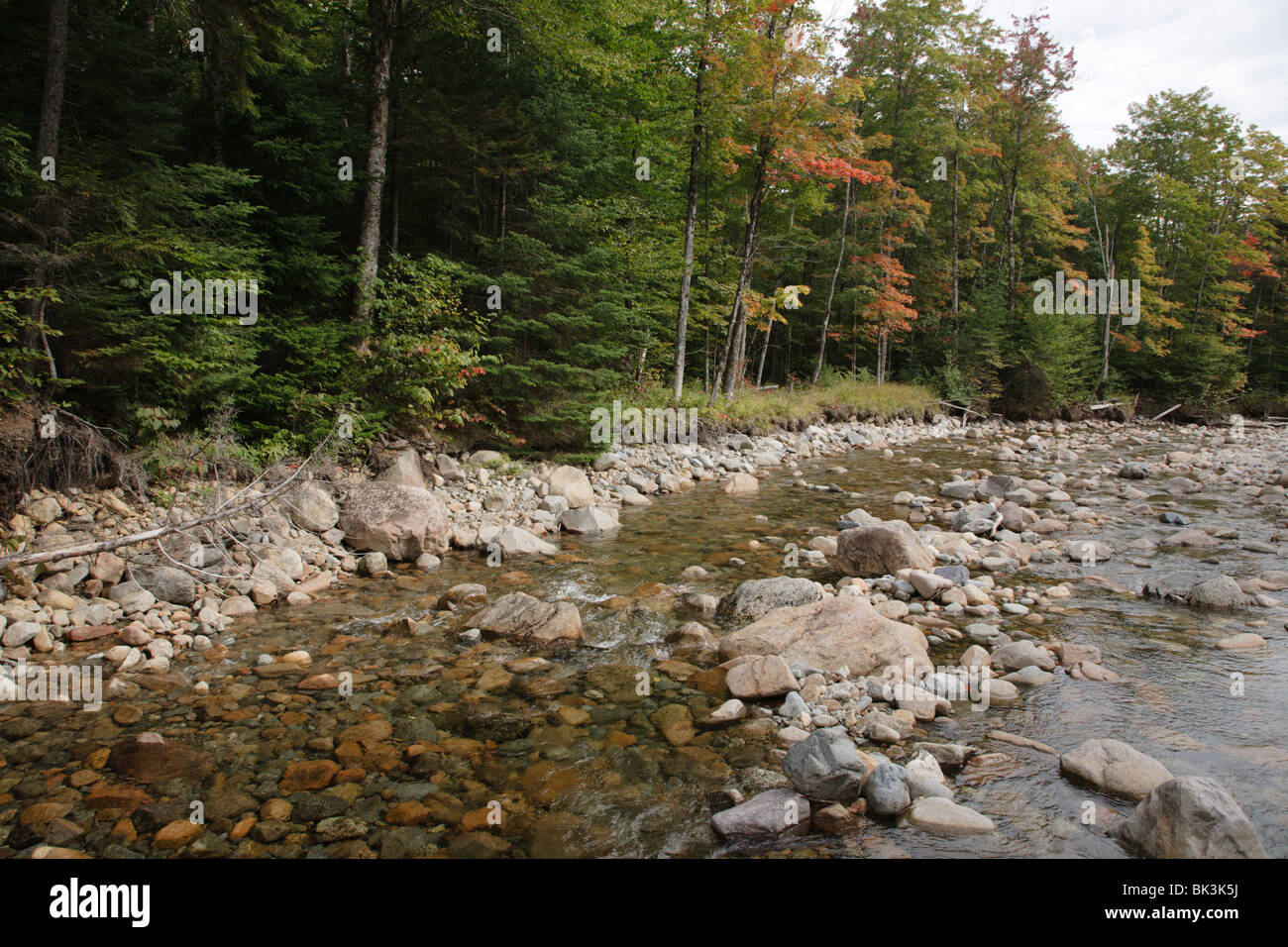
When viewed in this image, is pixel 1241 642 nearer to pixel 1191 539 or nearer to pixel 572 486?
pixel 1191 539

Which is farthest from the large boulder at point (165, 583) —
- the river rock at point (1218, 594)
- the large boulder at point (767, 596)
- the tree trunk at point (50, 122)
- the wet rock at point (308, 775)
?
the river rock at point (1218, 594)

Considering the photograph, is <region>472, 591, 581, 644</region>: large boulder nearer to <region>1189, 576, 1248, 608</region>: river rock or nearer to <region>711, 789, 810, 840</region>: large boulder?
<region>711, 789, 810, 840</region>: large boulder

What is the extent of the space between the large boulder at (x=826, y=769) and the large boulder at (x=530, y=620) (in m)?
2.68

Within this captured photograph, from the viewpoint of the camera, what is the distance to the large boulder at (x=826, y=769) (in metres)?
3.48

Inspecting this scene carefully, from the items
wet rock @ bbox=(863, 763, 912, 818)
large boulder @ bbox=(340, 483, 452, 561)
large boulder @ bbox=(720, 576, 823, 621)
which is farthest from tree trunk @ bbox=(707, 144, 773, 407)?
wet rock @ bbox=(863, 763, 912, 818)

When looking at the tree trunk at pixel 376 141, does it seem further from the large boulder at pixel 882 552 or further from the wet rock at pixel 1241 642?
the wet rock at pixel 1241 642

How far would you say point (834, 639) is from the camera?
534 cm

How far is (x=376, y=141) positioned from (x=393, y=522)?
277 inches

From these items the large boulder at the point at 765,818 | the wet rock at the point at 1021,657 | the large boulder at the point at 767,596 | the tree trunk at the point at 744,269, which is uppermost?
the tree trunk at the point at 744,269

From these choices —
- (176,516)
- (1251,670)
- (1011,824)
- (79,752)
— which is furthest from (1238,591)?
(176,516)

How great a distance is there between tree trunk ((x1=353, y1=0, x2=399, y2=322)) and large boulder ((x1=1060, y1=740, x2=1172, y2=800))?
10.6 meters

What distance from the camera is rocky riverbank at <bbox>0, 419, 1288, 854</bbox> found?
349 centimetres

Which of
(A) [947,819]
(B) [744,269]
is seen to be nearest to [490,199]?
(B) [744,269]

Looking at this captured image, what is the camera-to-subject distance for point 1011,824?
10.9ft
